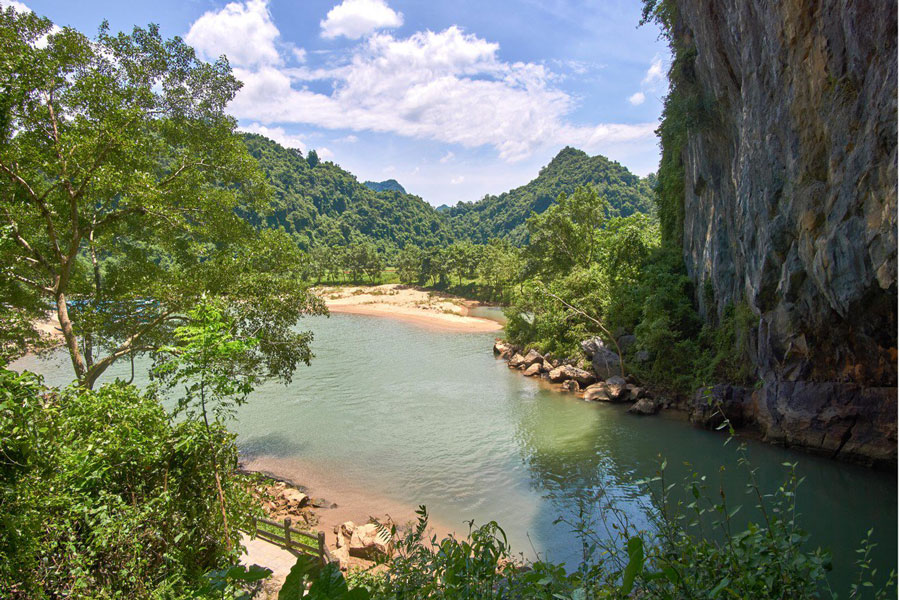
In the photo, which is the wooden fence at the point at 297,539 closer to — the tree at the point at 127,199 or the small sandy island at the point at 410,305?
the tree at the point at 127,199

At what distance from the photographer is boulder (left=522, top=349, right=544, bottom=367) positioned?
84.0 ft

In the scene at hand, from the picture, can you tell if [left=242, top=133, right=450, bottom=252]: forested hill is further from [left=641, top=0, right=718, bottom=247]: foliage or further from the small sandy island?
[left=641, top=0, right=718, bottom=247]: foliage

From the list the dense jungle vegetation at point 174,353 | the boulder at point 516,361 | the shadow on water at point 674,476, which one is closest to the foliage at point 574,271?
the dense jungle vegetation at point 174,353

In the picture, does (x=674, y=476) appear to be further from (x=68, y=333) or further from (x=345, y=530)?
(x=68, y=333)

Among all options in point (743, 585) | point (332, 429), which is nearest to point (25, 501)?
point (743, 585)

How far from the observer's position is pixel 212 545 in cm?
473

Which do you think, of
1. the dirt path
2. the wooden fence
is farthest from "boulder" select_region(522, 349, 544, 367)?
the dirt path

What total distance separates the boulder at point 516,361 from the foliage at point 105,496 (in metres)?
21.7

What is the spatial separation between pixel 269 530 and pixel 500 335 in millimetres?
28276

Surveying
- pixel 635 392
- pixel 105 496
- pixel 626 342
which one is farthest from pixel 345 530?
pixel 626 342

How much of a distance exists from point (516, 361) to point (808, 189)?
17742 millimetres

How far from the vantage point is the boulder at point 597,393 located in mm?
19561

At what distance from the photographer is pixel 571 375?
2217 centimetres

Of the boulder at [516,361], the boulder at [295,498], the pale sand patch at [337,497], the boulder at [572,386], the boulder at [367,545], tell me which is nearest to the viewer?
the boulder at [367,545]
